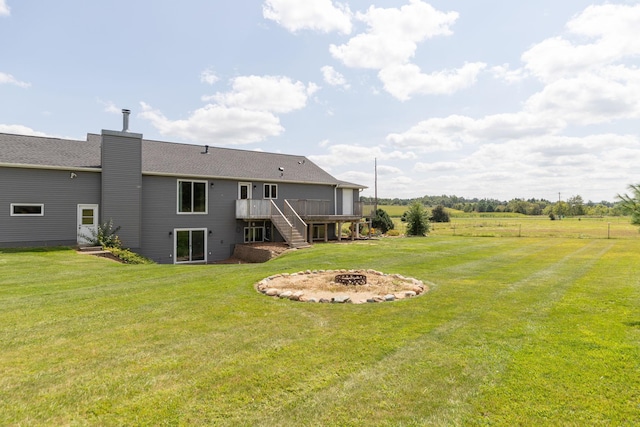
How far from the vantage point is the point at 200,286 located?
8625 millimetres

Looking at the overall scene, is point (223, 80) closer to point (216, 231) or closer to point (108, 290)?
point (216, 231)

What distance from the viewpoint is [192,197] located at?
1833 centimetres

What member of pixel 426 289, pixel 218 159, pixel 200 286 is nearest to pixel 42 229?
pixel 218 159

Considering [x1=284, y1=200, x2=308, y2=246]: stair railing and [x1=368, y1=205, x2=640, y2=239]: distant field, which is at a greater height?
[x1=284, y1=200, x2=308, y2=246]: stair railing

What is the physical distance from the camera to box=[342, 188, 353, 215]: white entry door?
2486 cm

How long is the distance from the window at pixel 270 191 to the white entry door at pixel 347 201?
593cm

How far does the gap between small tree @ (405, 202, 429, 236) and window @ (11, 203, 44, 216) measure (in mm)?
23921

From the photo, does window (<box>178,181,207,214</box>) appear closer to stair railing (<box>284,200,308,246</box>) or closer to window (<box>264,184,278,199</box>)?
window (<box>264,184,278,199</box>)

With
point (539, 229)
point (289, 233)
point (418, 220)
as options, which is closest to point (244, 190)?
point (289, 233)

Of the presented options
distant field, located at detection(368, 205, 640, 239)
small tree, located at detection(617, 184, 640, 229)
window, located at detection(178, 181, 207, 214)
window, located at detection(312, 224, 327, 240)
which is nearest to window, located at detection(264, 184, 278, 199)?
window, located at detection(178, 181, 207, 214)

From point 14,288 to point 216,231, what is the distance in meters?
11.2

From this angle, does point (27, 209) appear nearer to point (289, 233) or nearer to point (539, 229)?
point (289, 233)

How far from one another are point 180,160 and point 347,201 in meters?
12.1

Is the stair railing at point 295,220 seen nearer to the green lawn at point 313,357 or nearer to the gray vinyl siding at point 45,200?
the gray vinyl siding at point 45,200
